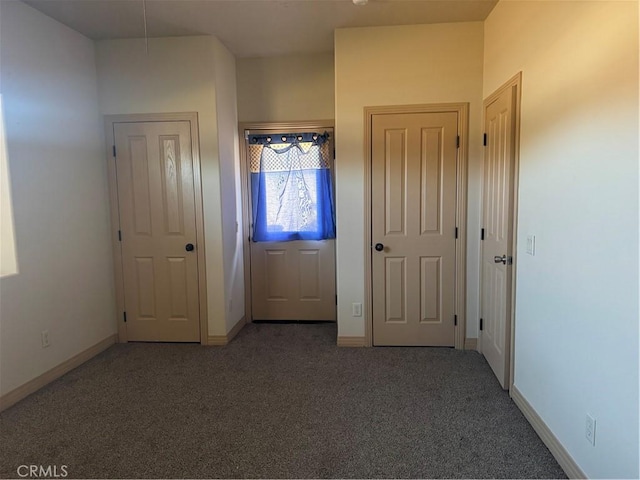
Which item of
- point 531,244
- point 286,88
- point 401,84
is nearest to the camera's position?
point 531,244

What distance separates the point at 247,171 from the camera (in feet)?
12.8

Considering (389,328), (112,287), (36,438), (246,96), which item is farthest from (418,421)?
(246,96)

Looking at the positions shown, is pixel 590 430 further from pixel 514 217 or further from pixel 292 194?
pixel 292 194

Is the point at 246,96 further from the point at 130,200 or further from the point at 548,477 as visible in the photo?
the point at 548,477

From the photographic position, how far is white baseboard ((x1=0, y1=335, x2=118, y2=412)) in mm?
2471

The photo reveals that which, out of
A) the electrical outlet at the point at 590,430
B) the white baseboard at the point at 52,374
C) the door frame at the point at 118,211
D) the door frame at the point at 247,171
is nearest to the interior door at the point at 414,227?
the door frame at the point at 247,171

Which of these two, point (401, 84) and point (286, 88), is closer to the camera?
point (401, 84)

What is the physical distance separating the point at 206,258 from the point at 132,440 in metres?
1.62

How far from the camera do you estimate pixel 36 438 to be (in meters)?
2.12

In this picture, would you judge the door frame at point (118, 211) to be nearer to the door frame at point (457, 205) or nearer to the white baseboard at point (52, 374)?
the white baseboard at point (52, 374)

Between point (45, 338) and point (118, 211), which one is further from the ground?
point (118, 211)

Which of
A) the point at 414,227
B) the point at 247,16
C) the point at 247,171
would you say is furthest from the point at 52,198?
the point at 414,227

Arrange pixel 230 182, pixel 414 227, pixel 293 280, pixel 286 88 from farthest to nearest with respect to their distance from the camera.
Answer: pixel 293 280 < pixel 286 88 < pixel 230 182 < pixel 414 227

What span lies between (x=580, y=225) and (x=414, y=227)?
1.58 meters
